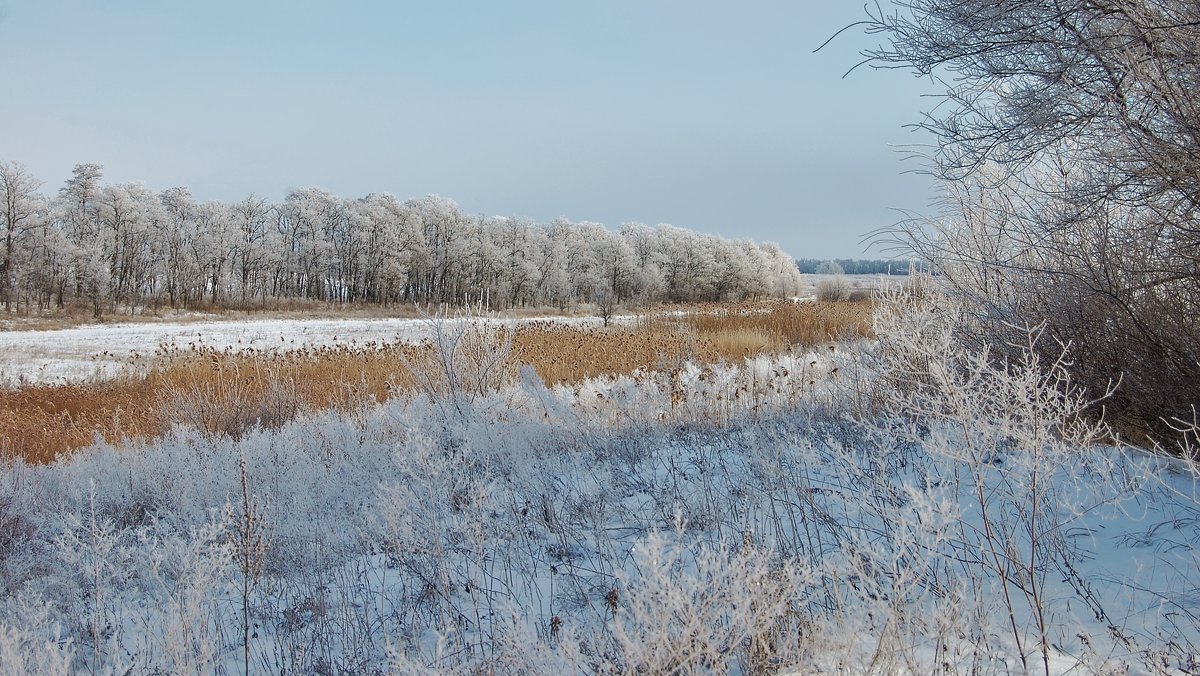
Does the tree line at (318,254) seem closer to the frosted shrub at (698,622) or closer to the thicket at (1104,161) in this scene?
the thicket at (1104,161)

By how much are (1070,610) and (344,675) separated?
9.20ft

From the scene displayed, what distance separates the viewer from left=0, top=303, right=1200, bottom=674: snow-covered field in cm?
189

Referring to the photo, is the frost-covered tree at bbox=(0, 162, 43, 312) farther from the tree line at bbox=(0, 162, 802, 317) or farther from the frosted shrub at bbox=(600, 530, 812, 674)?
the frosted shrub at bbox=(600, 530, 812, 674)

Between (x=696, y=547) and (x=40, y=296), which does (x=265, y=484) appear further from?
(x=40, y=296)

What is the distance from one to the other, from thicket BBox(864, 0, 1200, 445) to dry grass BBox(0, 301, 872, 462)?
12.2ft

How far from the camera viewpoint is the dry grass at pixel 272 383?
7.07 meters

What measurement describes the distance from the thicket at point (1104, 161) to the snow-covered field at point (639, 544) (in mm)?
660

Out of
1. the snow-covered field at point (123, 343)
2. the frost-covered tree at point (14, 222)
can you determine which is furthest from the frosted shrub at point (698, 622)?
the frost-covered tree at point (14, 222)

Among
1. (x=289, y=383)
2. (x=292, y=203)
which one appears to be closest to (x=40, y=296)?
(x=292, y=203)

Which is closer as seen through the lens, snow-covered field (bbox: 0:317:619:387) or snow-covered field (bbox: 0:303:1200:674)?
snow-covered field (bbox: 0:303:1200:674)

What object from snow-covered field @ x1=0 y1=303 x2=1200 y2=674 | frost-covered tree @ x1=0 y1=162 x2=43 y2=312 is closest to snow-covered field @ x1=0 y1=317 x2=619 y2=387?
snow-covered field @ x1=0 y1=303 x2=1200 y2=674

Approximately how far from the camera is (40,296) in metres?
38.1

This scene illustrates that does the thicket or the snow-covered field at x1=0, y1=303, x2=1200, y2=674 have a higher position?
the thicket

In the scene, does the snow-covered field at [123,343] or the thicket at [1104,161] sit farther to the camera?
the snow-covered field at [123,343]
